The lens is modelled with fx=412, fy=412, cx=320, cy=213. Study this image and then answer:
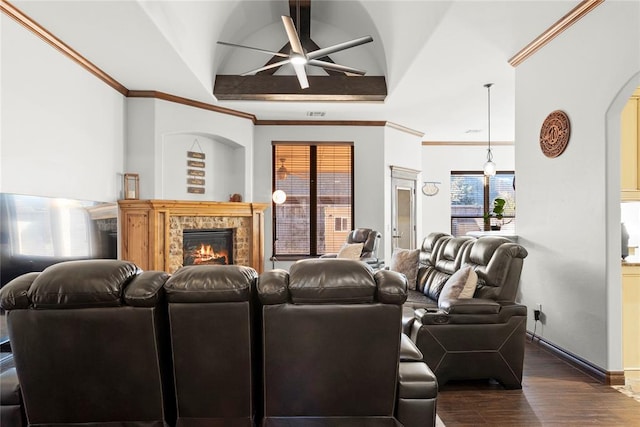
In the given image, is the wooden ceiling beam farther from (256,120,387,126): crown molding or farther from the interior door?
the interior door

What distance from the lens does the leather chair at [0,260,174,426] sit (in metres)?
1.54

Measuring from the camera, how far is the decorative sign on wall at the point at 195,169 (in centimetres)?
644

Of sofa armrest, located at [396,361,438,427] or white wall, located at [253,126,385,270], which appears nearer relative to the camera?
sofa armrest, located at [396,361,438,427]

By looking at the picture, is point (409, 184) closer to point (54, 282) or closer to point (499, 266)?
point (499, 266)

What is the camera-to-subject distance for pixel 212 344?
5.38ft

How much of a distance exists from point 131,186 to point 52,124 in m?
1.71

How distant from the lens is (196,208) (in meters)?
6.04

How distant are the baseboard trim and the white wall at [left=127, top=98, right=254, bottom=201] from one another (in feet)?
16.1

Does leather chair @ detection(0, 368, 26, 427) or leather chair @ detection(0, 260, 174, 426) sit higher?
leather chair @ detection(0, 260, 174, 426)

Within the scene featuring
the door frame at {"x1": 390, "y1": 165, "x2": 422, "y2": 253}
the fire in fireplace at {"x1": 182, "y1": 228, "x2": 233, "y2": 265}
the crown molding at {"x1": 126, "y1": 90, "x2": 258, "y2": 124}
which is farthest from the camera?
the door frame at {"x1": 390, "y1": 165, "x2": 422, "y2": 253}

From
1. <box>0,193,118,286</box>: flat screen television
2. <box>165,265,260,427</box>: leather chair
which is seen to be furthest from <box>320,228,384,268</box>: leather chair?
<box>165,265,260,427</box>: leather chair

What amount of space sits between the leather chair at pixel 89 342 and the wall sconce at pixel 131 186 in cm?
420

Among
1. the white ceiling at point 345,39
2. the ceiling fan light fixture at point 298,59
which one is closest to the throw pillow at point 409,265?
the white ceiling at point 345,39

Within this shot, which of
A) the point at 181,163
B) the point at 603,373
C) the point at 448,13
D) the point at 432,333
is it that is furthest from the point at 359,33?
the point at 603,373
